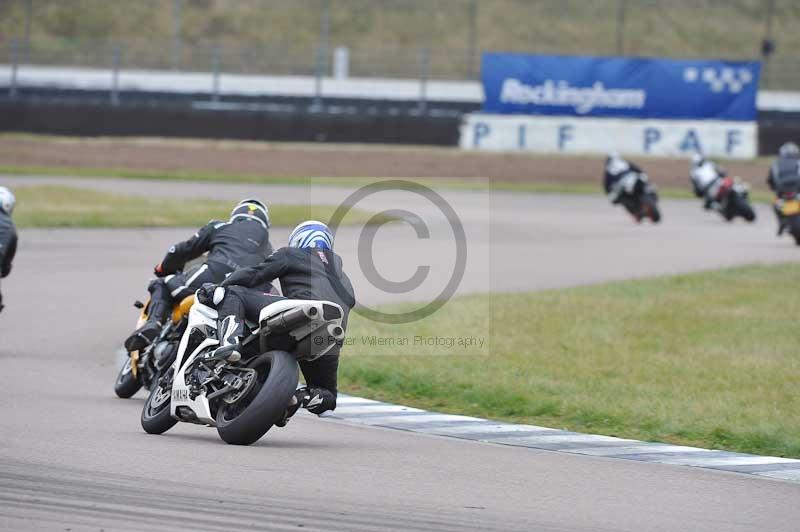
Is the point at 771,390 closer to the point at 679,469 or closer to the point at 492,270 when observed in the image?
the point at 679,469

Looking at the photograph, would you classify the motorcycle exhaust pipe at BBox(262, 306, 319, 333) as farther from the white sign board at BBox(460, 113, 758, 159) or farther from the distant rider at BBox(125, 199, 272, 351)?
the white sign board at BBox(460, 113, 758, 159)

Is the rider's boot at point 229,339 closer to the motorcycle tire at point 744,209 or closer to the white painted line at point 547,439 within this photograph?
the white painted line at point 547,439

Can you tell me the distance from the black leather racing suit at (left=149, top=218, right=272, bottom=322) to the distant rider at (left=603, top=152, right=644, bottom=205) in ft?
58.7

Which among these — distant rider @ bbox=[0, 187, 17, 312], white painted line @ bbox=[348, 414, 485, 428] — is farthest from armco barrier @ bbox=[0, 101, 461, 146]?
white painted line @ bbox=[348, 414, 485, 428]

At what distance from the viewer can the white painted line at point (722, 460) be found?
8469 mm

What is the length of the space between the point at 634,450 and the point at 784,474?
0.99 metres

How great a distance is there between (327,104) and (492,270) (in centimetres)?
1759

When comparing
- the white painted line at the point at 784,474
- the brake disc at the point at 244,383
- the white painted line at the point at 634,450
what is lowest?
the white painted line at the point at 784,474

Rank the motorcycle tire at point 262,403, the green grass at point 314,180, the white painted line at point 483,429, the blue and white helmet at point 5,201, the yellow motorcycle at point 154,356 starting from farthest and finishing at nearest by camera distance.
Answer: the green grass at point 314,180 < the blue and white helmet at point 5,201 < the yellow motorcycle at point 154,356 < the white painted line at point 483,429 < the motorcycle tire at point 262,403

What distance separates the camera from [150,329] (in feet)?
32.8

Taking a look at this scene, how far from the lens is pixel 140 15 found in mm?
50812

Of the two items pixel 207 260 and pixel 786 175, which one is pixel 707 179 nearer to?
pixel 786 175

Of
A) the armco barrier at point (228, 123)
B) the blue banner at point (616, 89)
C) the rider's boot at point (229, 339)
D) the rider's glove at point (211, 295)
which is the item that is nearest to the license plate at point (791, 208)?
the blue banner at point (616, 89)

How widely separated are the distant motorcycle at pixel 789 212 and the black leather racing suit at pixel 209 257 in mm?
14689
